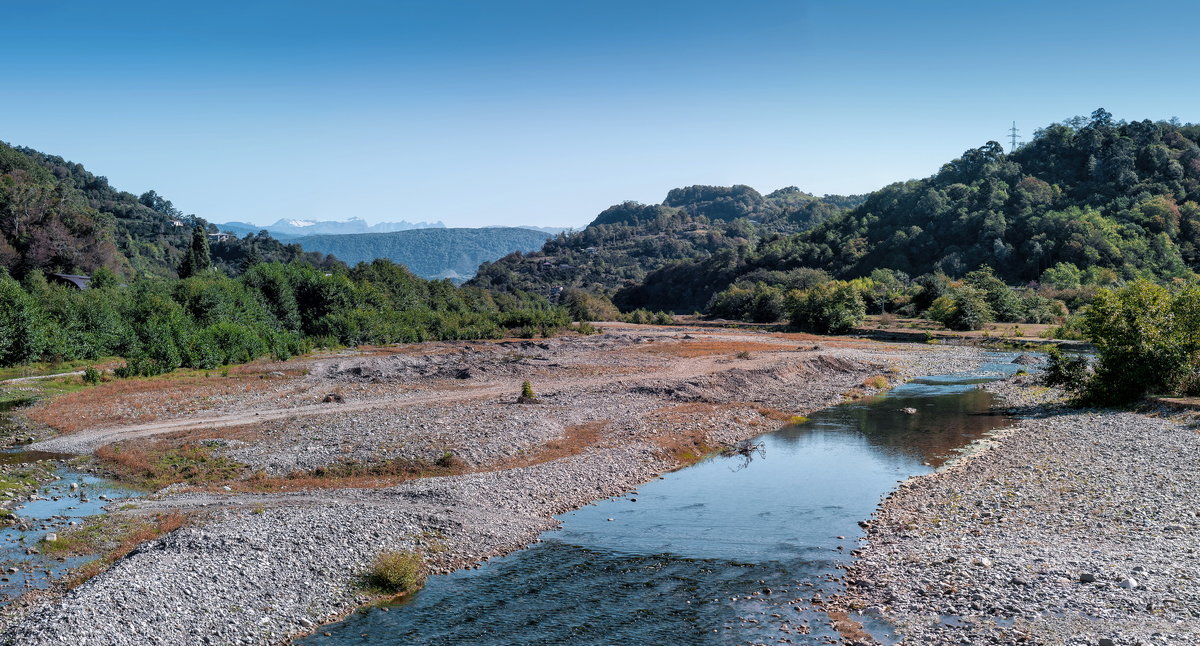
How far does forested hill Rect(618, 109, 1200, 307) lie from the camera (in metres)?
109

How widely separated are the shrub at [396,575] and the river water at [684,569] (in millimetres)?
302

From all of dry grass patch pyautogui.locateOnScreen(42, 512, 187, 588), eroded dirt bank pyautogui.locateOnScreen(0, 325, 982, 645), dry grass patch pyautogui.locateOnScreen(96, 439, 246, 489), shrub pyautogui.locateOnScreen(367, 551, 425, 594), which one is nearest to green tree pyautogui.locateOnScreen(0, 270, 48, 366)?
eroded dirt bank pyautogui.locateOnScreen(0, 325, 982, 645)

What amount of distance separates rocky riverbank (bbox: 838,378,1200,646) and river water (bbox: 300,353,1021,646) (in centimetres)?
106

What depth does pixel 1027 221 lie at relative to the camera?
400ft

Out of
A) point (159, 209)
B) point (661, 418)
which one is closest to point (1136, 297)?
point (661, 418)

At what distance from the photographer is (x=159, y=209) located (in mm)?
184250

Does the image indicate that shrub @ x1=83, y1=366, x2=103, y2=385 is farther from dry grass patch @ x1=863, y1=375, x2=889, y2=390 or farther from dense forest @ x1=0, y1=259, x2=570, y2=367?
dry grass patch @ x1=863, y1=375, x2=889, y2=390

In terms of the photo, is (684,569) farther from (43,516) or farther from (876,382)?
(876,382)

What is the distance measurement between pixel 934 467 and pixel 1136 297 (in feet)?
51.0

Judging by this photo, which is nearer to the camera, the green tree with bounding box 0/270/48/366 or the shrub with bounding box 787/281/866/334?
the green tree with bounding box 0/270/48/366

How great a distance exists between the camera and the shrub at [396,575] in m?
16.7

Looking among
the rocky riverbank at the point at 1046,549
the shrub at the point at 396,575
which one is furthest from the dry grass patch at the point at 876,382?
the shrub at the point at 396,575

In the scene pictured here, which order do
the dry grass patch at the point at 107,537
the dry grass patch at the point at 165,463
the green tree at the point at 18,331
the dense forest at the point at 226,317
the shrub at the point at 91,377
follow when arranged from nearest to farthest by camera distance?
the dry grass patch at the point at 107,537 → the dry grass patch at the point at 165,463 → the shrub at the point at 91,377 → the green tree at the point at 18,331 → the dense forest at the point at 226,317

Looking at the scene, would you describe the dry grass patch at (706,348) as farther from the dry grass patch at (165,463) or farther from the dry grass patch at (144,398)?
the dry grass patch at (165,463)
